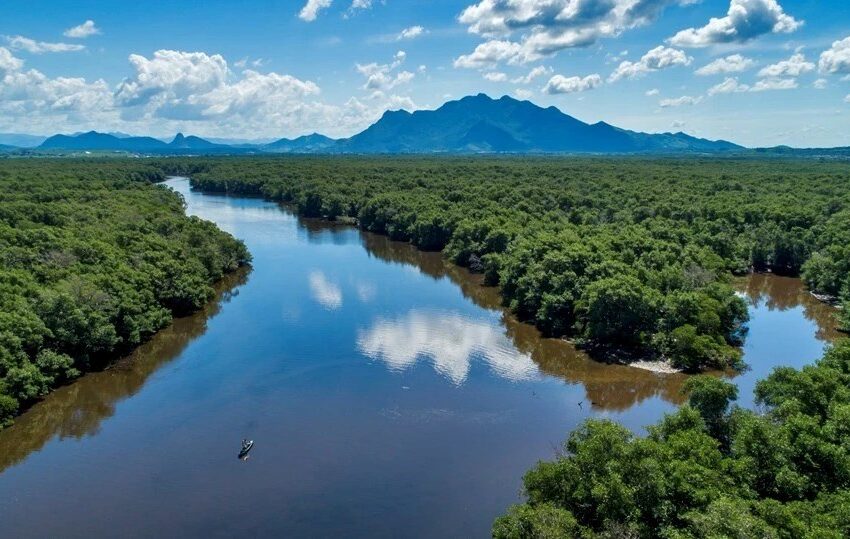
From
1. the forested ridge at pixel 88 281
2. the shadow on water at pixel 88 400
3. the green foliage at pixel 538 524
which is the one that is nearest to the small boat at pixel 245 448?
the shadow on water at pixel 88 400

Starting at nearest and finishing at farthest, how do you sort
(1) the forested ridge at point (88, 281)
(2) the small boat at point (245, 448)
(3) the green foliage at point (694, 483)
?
(3) the green foliage at point (694, 483)
(2) the small boat at point (245, 448)
(1) the forested ridge at point (88, 281)

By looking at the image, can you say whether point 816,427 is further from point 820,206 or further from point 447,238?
point 820,206

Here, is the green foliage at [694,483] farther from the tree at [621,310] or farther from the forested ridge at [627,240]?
the forested ridge at [627,240]

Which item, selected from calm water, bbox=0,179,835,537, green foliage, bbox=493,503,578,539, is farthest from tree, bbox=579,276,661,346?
green foliage, bbox=493,503,578,539

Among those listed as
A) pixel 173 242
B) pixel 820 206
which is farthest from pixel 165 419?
pixel 820 206

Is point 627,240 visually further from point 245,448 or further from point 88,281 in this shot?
point 88,281
